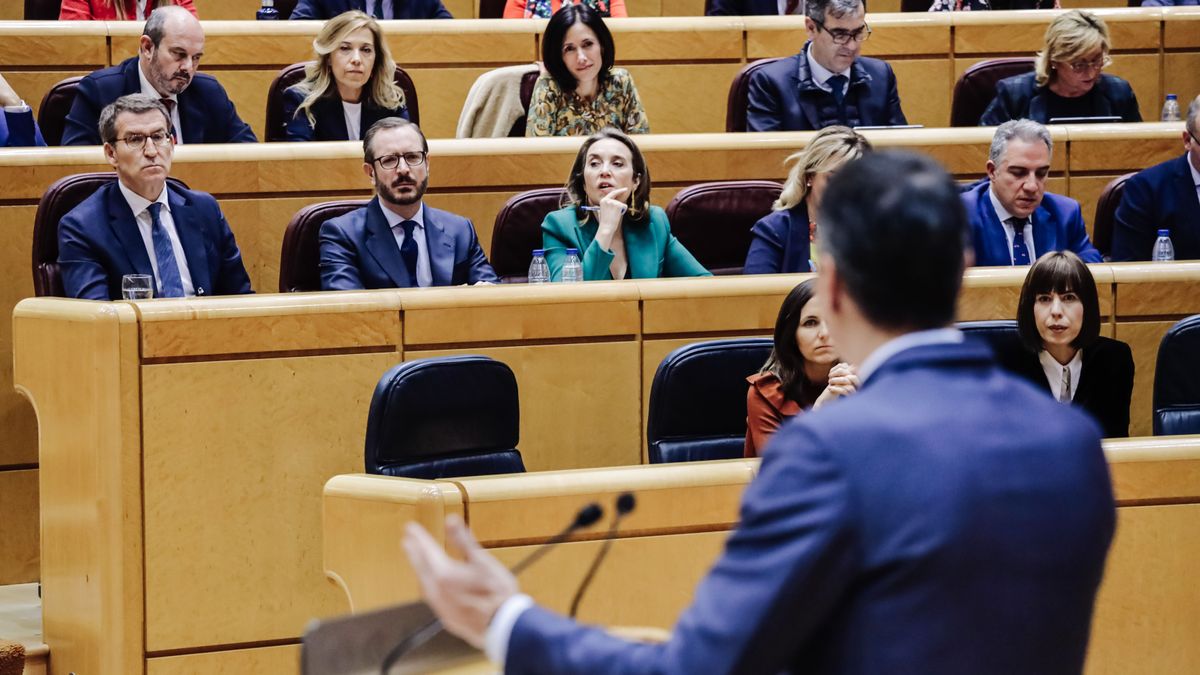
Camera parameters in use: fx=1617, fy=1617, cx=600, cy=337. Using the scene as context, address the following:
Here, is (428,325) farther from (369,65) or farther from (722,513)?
(369,65)

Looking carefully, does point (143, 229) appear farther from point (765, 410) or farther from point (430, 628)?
point (430, 628)

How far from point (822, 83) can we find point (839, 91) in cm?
5

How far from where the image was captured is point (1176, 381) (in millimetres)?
2553

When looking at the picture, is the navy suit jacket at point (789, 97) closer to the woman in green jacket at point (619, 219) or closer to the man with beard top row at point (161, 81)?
the woman in green jacket at point (619, 219)

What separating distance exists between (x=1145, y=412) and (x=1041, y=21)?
70.8 inches

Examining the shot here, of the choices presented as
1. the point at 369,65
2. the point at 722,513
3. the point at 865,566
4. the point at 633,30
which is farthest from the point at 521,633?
the point at 633,30

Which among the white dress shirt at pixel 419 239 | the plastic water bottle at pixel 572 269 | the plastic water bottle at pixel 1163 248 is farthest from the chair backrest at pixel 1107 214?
the white dress shirt at pixel 419 239

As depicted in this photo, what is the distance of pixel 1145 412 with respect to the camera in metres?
2.77

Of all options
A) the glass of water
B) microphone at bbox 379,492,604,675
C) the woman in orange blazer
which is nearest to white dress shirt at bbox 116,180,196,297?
the glass of water

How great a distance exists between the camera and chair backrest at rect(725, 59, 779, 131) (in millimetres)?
3725

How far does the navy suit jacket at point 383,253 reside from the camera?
9.22 feet

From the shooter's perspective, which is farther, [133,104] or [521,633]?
[133,104]

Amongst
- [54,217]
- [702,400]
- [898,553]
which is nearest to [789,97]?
[702,400]

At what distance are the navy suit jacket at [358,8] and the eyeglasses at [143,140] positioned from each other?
1444mm
